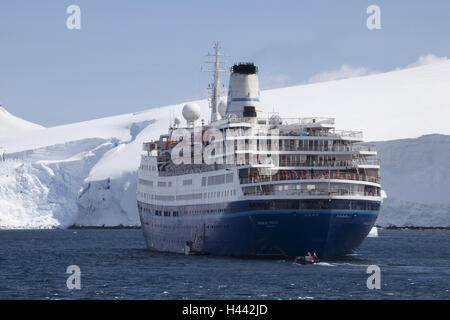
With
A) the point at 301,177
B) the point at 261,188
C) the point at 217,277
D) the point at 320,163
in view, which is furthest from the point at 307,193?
the point at 217,277

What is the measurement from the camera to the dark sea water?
41250 millimetres

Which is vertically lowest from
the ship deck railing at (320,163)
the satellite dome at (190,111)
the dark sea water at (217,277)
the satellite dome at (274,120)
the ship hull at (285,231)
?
the dark sea water at (217,277)

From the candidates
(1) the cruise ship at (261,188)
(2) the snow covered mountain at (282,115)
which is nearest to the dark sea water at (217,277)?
(1) the cruise ship at (261,188)

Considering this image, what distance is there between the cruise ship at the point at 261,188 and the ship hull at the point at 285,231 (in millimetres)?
64

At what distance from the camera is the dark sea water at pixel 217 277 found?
41.2 m

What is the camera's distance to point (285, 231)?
2174 inches

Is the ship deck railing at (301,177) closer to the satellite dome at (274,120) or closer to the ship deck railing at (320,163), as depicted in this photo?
the ship deck railing at (320,163)

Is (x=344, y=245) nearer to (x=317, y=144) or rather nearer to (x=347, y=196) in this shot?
(x=347, y=196)

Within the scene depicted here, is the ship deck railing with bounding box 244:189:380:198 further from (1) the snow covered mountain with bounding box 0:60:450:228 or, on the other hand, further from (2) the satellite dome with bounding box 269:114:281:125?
(1) the snow covered mountain with bounding box 0:60:450:228

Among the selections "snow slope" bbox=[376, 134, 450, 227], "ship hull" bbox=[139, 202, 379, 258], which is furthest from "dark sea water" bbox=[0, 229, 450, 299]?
"snow slope" bbox=[376, 134, 450, 227]

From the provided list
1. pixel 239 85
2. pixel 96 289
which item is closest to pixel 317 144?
pixel 239 85

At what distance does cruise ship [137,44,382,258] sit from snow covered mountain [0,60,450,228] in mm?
64829

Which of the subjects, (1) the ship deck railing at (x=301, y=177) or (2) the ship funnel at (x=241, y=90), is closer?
(1) the ship deck railing at (x=301, y=177)
